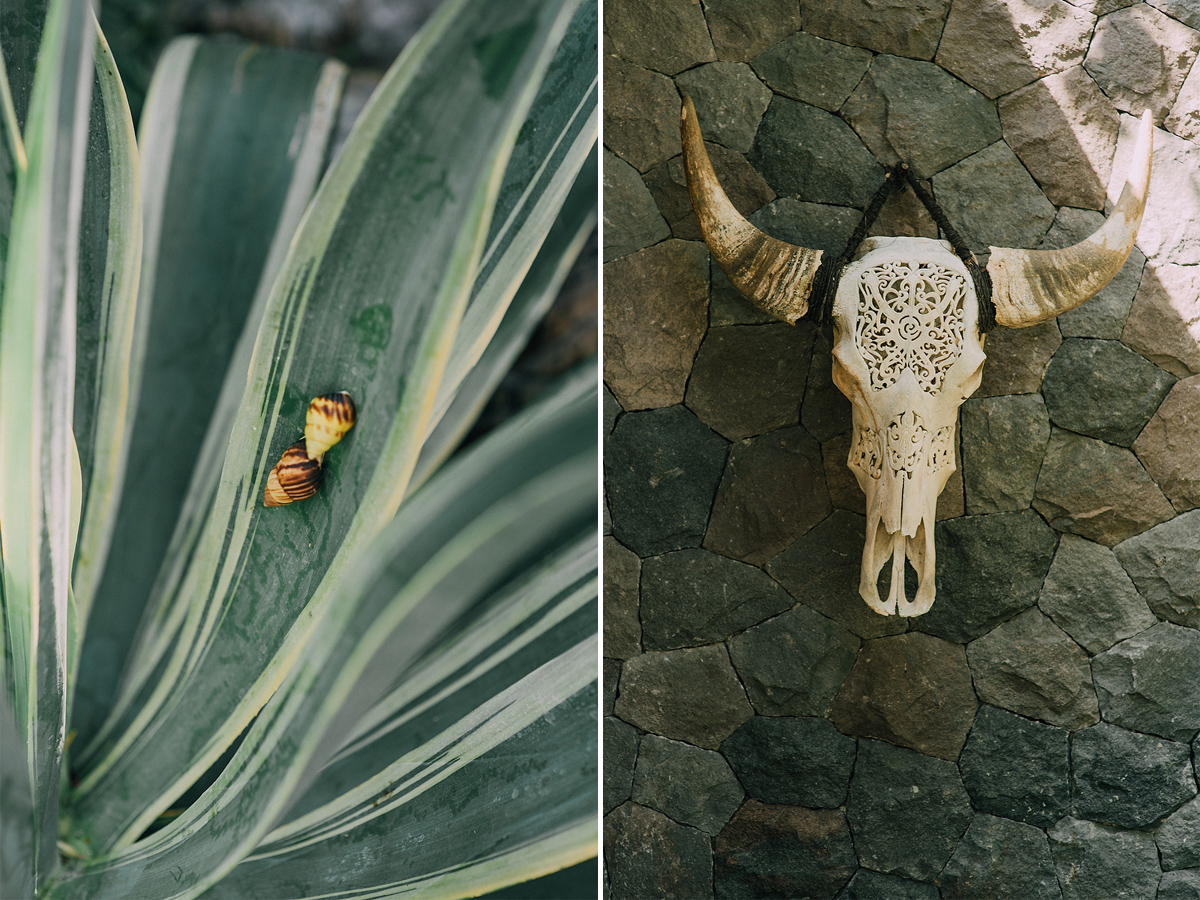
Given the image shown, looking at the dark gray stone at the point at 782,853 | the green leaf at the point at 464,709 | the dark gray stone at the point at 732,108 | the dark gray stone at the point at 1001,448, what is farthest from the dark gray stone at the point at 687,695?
the dark gray stone at the point at 732,108

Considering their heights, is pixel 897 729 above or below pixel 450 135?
below

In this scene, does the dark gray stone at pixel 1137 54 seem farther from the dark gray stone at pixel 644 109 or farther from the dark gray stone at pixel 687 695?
the dark gray stone at pixel 687 695

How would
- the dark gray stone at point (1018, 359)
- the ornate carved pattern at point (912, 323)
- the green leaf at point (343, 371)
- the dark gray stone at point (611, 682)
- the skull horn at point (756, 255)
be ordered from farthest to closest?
the dark gray stone at point (611, 682) → the dark gray stone at point (1018, 359) → the skull horn at point (756, 255) → the ornate carved pattern at point (912, 323) → the green leaf at point (343, 371)

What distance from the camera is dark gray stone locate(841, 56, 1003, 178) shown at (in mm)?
1595

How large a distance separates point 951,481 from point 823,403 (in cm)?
31

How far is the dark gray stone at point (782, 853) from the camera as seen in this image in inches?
64.6

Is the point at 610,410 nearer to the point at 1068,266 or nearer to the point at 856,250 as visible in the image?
the point at 856,250

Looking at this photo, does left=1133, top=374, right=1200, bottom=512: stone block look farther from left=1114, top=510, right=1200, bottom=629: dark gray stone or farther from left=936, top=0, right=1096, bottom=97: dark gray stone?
left=936, top=0, right=1096, bottom=97: dark gray stone

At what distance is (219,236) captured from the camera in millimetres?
669

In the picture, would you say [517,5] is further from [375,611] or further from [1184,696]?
[1184,696]

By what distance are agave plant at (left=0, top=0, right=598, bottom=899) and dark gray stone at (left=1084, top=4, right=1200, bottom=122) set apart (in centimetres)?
149

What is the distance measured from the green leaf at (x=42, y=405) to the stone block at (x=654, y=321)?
1066mm

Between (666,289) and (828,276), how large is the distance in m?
0.36

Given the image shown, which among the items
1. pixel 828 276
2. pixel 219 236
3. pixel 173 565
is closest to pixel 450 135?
pixel 219 236
